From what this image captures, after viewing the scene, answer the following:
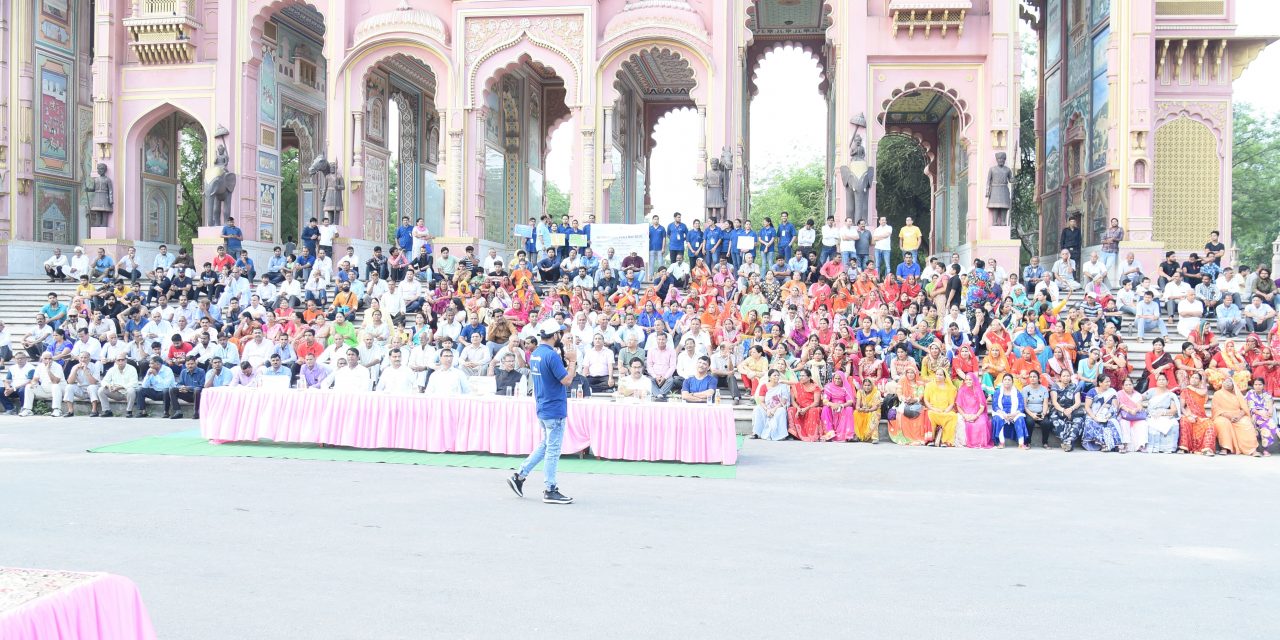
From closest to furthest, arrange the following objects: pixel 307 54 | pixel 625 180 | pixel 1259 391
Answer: pixel 1259 391
pixel 307 54
pixel 625 180

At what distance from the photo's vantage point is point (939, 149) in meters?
28.7

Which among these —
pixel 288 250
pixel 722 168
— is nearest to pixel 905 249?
pixel 722 168

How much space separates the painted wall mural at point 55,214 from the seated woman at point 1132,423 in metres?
24.1

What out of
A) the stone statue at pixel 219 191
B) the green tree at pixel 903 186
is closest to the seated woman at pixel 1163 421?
the stone statue at pixel 219 191

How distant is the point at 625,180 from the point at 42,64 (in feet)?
50.7

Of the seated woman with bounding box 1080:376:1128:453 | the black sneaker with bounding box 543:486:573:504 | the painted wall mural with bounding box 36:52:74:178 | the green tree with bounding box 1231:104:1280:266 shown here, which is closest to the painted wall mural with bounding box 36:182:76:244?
the painted wall mural with bounding box 36:52:74:178

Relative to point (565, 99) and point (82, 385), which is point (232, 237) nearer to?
point (82, 385)

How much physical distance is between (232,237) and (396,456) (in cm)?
1377

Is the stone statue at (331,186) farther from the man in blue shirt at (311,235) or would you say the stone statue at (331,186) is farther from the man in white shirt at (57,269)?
the man in white shirt at (57,269)

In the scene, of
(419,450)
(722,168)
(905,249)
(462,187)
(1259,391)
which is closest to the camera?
(419,450)

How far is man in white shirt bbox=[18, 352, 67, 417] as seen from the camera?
15.0 meters

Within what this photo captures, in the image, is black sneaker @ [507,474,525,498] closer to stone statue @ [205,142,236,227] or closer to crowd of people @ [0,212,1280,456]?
crowd of people @ [0,212,1280,456]

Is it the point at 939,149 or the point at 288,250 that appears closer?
the point at 288,250

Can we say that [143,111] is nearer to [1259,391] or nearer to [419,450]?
[419,450]
